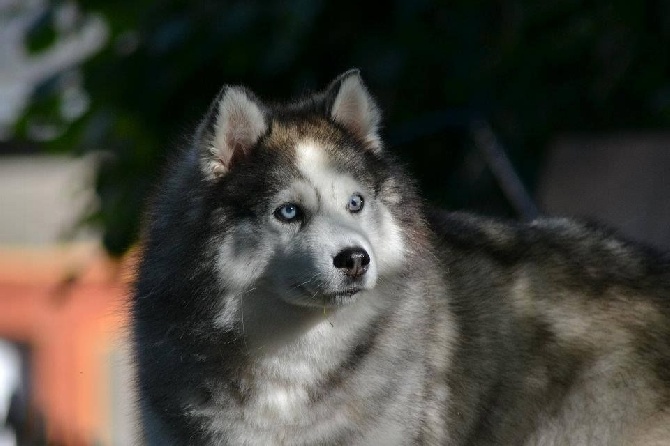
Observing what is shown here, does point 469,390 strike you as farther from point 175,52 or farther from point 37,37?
point 37,37

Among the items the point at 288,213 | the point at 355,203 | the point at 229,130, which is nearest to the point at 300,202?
the point at 288,213

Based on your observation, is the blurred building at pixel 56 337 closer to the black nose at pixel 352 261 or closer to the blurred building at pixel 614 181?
the blurred building at pixel 614 181

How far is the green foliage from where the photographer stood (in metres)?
6.34

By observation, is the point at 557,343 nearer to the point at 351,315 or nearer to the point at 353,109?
the point at 351,315

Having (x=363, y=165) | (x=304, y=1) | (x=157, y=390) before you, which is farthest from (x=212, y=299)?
(x=304, y=1)

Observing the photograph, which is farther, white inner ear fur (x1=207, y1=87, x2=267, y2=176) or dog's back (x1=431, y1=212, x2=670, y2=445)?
dog's back (x1=431, y1=212, x2=670, y2=445)

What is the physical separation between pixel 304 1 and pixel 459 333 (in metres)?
2.47

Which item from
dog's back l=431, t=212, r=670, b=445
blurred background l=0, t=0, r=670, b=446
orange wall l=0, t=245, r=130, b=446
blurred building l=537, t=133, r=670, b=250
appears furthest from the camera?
orange wall l=0, t=245, r=130, b=446

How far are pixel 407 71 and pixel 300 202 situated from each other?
295cm

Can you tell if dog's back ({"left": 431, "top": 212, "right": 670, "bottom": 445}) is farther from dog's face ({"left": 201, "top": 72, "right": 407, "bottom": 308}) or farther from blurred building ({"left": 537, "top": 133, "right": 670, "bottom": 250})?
blurred building ({"left": 537, "top": 133, "right": 670, "bottom": 250})

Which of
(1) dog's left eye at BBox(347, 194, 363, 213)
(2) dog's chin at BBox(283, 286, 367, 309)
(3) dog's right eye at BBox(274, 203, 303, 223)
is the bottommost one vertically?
(2) dog's chin at BBox(283, 286, 367, 309)

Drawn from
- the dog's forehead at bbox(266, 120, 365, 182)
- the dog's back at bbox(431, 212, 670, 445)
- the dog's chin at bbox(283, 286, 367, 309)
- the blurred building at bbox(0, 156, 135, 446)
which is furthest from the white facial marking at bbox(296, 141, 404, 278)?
the blurred building at bbox(0, 156, 135, 446)

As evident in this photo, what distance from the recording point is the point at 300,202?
365cm

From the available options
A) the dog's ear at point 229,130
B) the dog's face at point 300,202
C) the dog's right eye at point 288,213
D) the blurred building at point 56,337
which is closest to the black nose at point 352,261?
the dog's face at point 300,202
